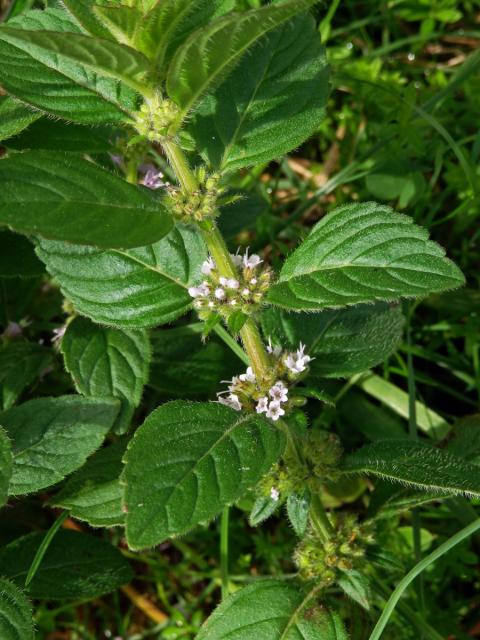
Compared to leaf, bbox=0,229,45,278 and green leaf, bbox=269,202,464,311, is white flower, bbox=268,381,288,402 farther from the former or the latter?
leaf, bbox=0,229,45,278

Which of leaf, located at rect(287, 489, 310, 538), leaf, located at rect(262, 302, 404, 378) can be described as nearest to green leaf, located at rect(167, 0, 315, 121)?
leaf, located at rect(262, 302, 404, 378)

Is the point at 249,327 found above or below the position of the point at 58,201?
below

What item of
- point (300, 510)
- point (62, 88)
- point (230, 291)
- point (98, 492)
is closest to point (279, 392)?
point (230, 291)

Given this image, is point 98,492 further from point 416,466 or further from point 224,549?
point 416,466

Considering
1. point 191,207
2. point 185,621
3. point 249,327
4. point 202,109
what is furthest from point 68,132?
point 185,621

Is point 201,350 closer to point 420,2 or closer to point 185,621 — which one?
point 185,621

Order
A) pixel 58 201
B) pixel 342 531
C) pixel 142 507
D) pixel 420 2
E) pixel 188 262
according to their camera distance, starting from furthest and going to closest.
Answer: pixel 420 2, pixel 342 531, pixel 188 262, pixel 142 507, pixel 58 201
